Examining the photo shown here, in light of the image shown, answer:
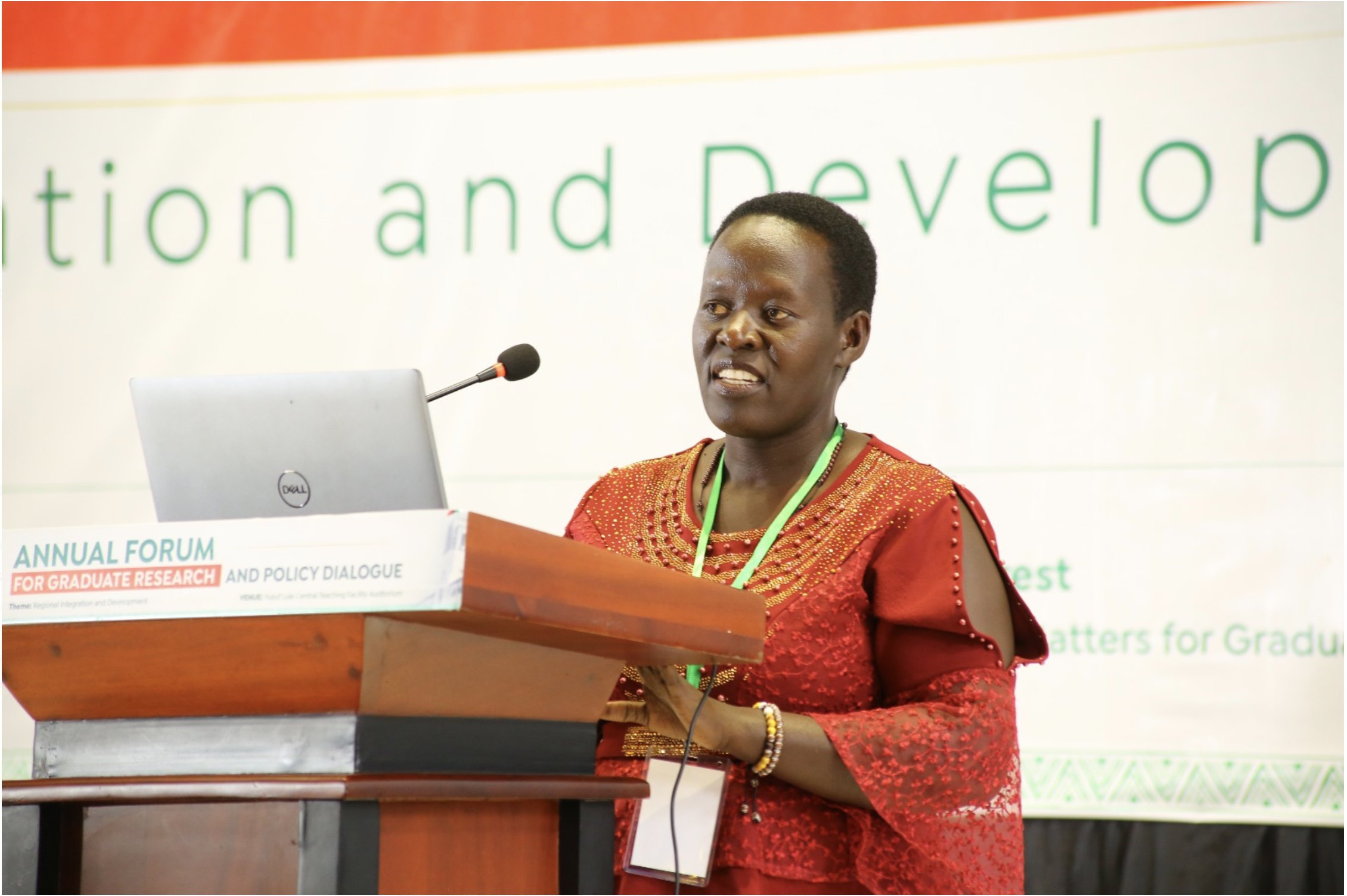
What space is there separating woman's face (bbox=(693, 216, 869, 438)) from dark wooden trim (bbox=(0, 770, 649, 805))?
75 cm

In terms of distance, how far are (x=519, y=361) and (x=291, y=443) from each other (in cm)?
44

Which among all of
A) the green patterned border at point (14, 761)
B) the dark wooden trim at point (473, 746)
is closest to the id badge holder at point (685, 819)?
the dark wooden trim at point (473, 746)

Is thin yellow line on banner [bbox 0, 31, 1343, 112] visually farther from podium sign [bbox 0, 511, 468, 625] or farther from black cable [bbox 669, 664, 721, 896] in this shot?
podium sign [bbox 0, 511, 468, 625]

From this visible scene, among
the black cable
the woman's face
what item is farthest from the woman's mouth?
the black cable

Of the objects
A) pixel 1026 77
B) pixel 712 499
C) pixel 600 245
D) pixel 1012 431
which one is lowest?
pixel 712 499

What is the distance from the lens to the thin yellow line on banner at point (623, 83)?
10.4 ft

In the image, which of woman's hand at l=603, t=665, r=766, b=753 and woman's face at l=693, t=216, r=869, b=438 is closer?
woman's hand at l=603, t=665, r=766, b=753

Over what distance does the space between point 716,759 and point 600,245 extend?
73.1 inches

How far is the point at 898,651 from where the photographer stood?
1961mm

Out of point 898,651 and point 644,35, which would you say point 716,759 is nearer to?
point 898,651

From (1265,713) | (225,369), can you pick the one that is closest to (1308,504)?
(1265,713)

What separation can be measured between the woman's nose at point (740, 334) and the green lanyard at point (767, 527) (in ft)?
0.71

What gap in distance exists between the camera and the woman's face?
80.4 inches

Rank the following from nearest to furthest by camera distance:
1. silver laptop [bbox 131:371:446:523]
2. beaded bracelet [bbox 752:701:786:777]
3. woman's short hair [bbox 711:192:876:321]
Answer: silver laptop [bbox 131:371:446:523], beaded bracelet [bbox 752:701:786:777], woman's short hair [bbox 711:192:876:321]
